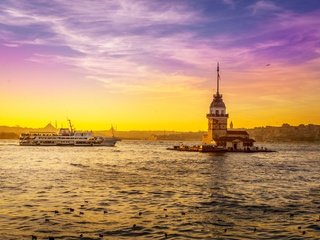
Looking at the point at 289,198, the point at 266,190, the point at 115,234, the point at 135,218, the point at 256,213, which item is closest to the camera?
the point at 115,234

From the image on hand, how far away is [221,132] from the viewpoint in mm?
188000

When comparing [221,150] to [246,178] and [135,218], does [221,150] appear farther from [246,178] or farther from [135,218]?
[135,218]

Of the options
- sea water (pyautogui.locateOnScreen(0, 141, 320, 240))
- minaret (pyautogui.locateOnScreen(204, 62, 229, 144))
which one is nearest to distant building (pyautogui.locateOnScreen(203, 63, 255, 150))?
minaret (pyautogui.locateOnScreen(204, 62, 229, 144))

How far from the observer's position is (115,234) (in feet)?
109

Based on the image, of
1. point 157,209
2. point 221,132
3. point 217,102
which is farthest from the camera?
point 217,102

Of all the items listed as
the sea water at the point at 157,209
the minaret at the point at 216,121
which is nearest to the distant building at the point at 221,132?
the minaret at the point at 216,121

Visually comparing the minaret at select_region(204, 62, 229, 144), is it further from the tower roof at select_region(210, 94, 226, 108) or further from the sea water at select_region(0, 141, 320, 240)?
the sea water at select_region(0, 141, 320, 240)

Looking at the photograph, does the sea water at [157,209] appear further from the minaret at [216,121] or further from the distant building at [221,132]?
the minaret at [216,121]

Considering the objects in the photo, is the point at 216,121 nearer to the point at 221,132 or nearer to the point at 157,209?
the point at 221,132

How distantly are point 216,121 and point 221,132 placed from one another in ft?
16.8

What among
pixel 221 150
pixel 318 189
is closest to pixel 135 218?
pixel 318 189

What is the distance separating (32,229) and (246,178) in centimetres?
4775

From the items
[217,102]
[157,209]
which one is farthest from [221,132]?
[157,209]

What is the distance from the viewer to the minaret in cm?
18825
